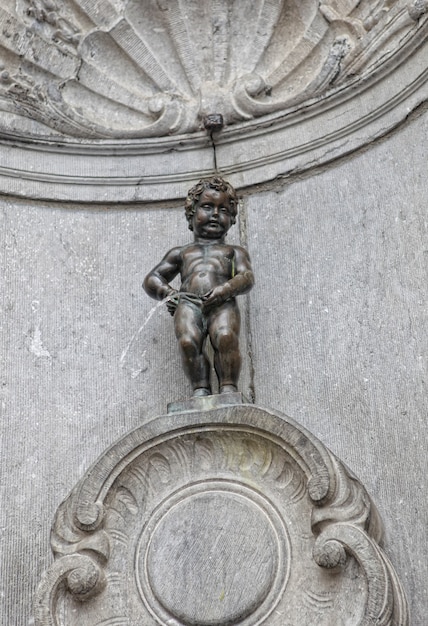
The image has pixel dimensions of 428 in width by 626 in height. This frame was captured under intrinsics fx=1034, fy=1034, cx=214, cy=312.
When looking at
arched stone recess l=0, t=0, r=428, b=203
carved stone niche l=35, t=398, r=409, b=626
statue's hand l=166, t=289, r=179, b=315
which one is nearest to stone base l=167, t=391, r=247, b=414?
carved stone niche l=35, t=398, r=409, b=626

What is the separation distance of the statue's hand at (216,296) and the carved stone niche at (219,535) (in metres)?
0.35

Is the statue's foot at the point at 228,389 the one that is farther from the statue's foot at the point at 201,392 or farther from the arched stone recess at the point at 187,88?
the arched stone recess at the point at 187,88

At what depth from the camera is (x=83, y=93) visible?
173 inches

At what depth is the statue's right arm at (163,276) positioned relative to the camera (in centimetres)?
350

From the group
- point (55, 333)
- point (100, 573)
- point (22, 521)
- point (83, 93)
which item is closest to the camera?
point (100, 573)

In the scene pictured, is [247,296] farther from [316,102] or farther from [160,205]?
[316,102]

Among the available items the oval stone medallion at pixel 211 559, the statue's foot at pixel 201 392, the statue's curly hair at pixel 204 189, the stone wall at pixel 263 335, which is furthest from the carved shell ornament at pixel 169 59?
the oval stone medallion at pixel 211 559

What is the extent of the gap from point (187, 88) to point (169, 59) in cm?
16

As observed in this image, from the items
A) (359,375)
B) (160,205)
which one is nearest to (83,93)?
(160,205)

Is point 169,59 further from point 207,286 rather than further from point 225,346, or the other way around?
→ point 225,346

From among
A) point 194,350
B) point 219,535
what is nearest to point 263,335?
point 194,350

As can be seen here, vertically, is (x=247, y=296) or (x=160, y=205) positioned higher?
(x=160, y=205)

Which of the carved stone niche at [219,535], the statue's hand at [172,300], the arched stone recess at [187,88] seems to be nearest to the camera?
the carved stone niche at [219,535]

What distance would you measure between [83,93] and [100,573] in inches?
87.6
